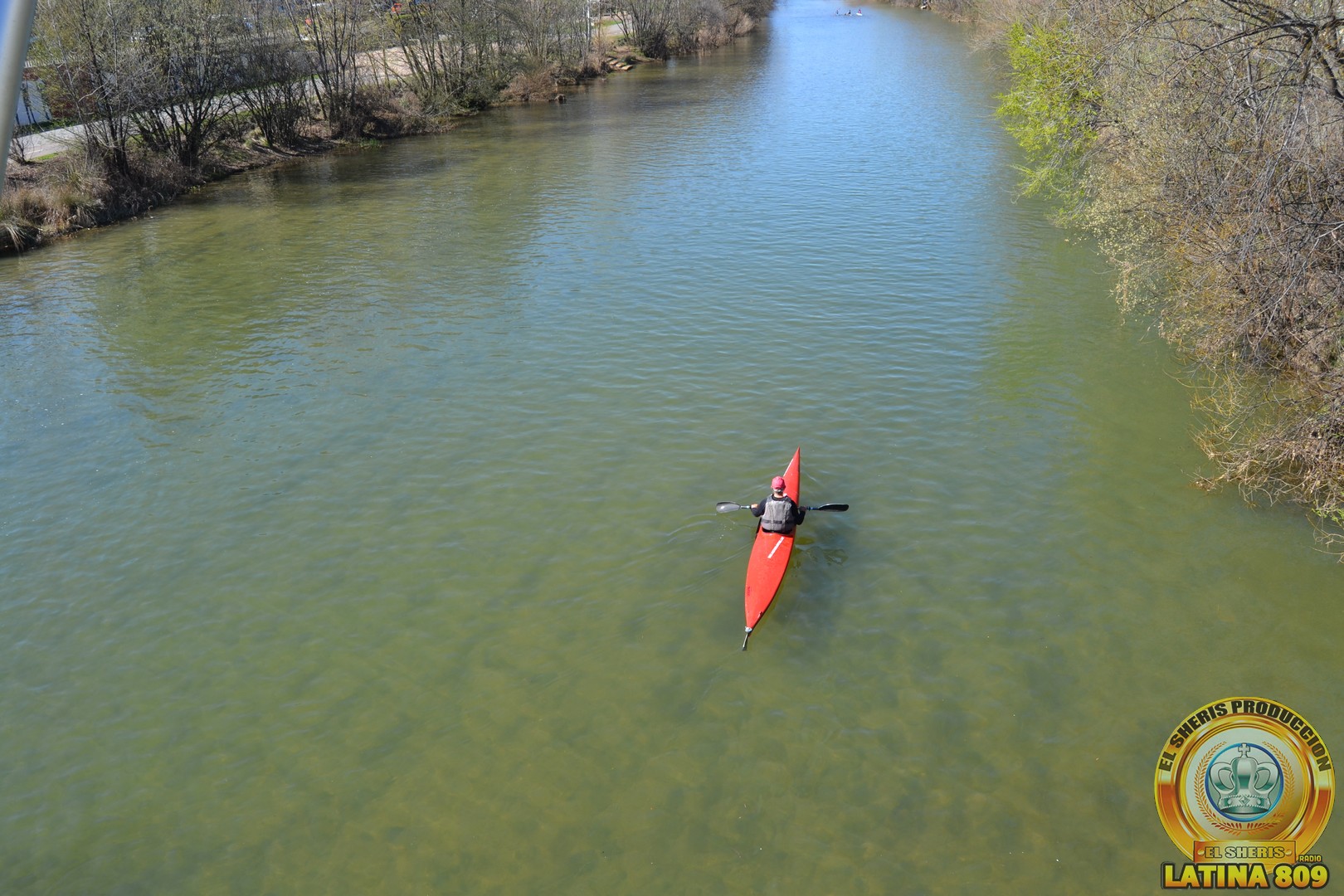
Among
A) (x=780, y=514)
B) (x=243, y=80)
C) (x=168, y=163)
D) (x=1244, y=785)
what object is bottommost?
(x=1244, y=785)

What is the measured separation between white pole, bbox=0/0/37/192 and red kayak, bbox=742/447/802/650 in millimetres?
9674

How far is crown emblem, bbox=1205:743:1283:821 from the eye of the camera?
923cm

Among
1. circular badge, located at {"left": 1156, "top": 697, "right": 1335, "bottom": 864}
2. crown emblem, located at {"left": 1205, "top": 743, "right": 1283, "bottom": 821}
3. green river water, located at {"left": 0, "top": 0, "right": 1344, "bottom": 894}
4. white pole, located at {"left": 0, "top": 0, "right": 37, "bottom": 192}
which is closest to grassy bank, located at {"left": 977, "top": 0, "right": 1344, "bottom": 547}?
green river water, located at {"left": 0, "top": 0, "right": 1344, "bottom": 894}

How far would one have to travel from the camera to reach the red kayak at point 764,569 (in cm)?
1170

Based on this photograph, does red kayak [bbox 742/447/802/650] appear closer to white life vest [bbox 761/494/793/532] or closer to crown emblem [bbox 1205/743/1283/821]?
white life vest [bbox 761/494/793/532]

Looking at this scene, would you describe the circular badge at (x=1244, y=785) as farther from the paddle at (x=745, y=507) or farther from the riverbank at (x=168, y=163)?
the riverbank at (x=168, y=163)

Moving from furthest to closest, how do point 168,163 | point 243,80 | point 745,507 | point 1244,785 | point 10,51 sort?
point 243,80
point 168,163
point 745,507
point 1244,785
point 10,51

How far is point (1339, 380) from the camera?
40.3ft

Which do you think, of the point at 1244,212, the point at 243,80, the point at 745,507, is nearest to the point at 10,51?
the point at 745,507

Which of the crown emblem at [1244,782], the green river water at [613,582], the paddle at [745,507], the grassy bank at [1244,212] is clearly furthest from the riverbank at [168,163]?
the crown emblem at [1244,782]

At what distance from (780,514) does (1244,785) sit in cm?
592

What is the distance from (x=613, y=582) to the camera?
12789mm

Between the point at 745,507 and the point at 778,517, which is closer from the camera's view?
the point at 778,517

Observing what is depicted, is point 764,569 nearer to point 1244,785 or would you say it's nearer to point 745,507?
point 745,507
